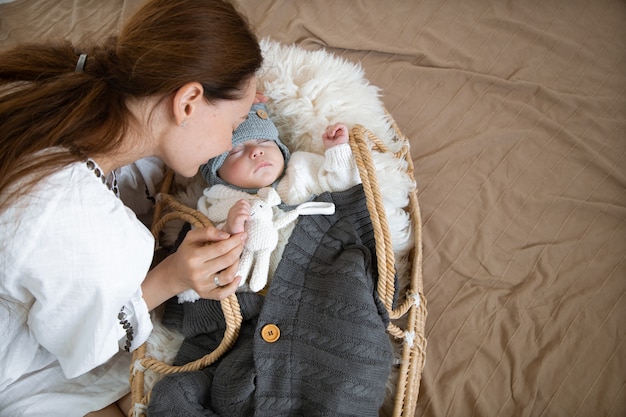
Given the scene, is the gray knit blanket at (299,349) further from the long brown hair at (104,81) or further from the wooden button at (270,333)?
the long brown hair at (104,81)

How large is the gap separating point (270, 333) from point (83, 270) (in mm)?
361

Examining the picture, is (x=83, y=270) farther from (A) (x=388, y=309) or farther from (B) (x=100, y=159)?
(A) (x=388, y=309)

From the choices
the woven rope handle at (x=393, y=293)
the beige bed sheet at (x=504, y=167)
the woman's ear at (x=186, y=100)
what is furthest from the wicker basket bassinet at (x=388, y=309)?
the woman's ear at (x=186, y=100)

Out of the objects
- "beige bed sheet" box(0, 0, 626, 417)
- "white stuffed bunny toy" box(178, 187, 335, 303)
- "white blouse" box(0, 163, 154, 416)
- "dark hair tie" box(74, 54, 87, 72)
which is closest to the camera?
"white blouse" box(0, 163, 154, 416)

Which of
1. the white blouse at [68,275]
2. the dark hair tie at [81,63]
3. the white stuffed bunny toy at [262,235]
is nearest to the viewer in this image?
the white blouse at [68,275]

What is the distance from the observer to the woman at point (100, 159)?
75cm

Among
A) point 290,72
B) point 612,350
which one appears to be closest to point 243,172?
point 290,72

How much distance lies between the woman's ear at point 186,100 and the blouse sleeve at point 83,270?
176 mm

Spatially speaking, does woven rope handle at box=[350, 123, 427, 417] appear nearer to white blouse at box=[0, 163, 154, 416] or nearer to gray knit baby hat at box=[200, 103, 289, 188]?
gray knit baby hat at box=[200, 103, 289, 188]

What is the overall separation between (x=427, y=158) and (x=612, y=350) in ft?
2.12

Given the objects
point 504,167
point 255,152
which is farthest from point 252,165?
point 504,167

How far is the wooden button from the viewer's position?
0.93 metres

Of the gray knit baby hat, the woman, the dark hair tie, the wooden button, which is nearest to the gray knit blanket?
the wooden button

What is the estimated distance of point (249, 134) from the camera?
112 cm
